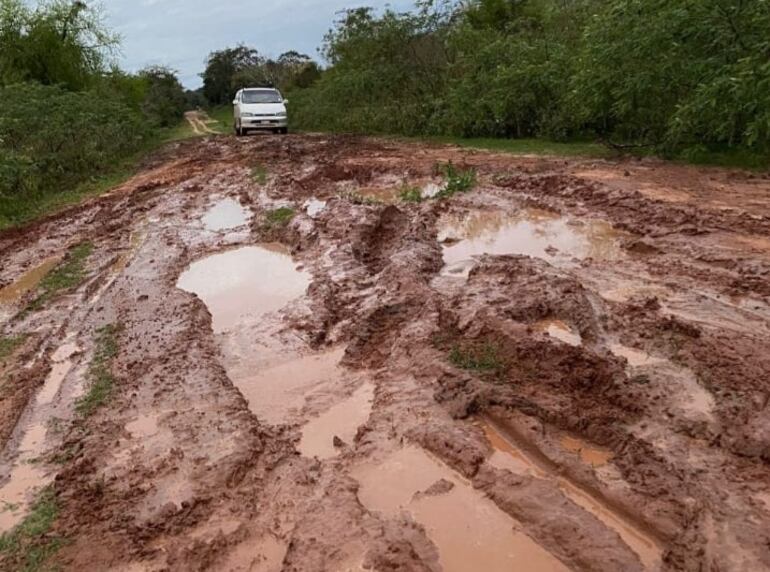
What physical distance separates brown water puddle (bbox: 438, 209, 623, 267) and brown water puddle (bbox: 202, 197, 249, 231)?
3419 mm

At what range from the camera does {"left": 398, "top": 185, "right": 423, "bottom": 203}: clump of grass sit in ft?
35.0

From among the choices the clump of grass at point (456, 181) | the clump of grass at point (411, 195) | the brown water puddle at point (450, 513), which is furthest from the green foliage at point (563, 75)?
the brown water puddle at point (450, 513)

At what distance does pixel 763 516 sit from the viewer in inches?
124

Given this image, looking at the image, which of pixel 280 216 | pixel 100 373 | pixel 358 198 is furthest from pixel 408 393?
pixel 358 198

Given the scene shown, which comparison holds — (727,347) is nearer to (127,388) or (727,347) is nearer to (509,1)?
(127,388)

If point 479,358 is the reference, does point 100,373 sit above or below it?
below

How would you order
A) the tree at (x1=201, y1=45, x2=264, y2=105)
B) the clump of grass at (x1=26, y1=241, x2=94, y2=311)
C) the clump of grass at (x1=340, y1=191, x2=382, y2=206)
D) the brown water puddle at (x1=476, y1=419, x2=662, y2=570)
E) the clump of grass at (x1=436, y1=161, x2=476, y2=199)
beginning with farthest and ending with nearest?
the tree at (x1=201, y1=45, x2=264, y2=105) → the clump of grass at (x1=436, y1=161, x2=476, y2=199) → the clump of grass at (x1=340, y1=191, x2=382, y2=206) → the clump of grass at (x1=26, y1=241, x2=94, y2=311) → the brown water puddle at (x1=476, y1=419, x2=662, y2=570)

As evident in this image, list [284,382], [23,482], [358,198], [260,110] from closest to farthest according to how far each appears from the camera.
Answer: [23,482] < [284,382] < [358,198] < [260,110]

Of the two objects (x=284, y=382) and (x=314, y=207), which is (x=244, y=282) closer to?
(x=284, y=382)

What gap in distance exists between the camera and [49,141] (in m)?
18.4

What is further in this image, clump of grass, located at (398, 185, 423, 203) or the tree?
the tree

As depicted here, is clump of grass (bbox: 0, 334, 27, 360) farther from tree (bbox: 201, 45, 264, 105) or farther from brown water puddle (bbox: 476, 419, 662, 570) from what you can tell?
tree (bbox: 201, 45, 264, 105)

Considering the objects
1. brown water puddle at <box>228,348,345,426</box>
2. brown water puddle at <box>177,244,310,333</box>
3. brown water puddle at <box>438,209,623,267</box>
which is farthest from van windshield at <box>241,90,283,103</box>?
brown water puddle at <box>228,348,345,426</box>

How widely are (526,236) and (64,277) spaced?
580cm
